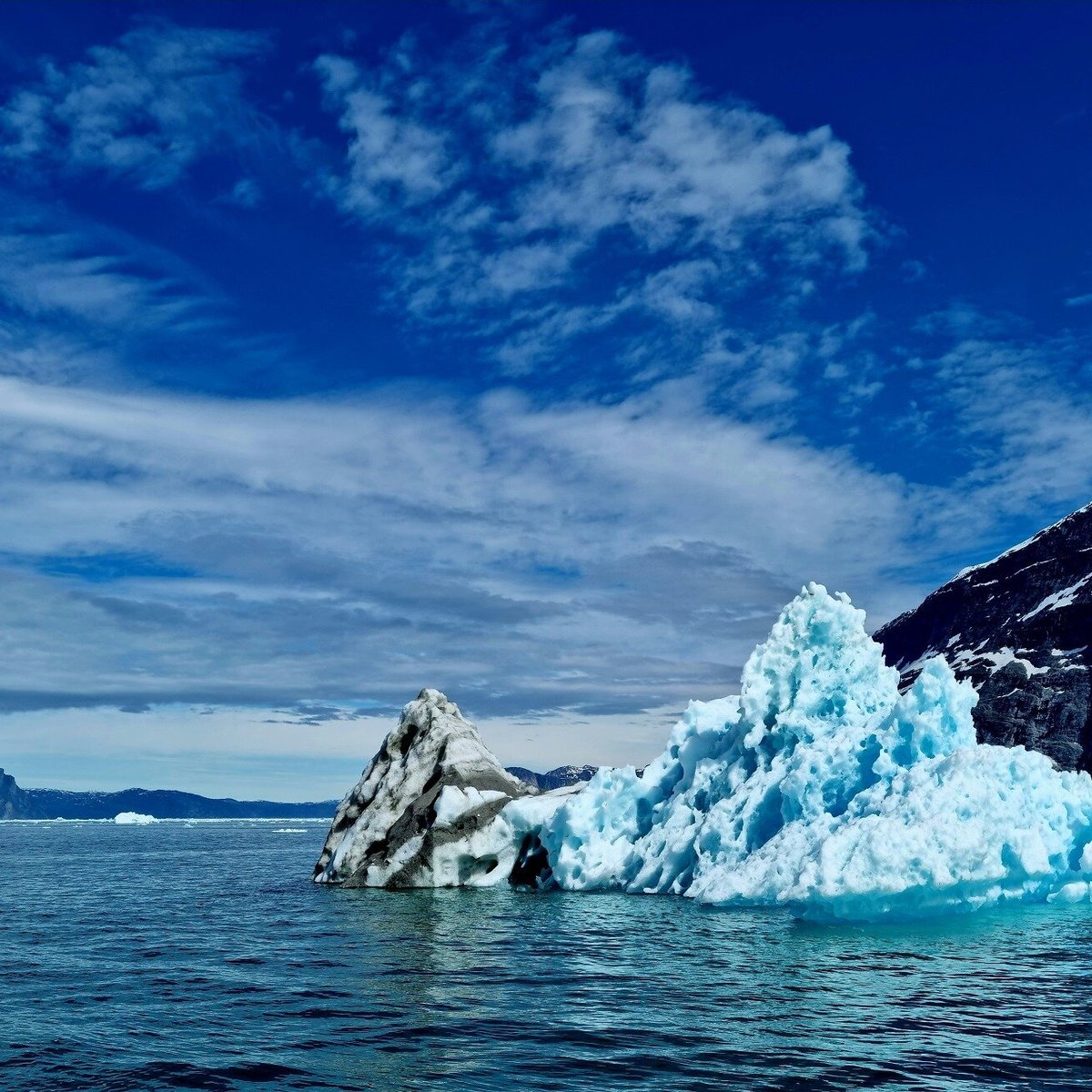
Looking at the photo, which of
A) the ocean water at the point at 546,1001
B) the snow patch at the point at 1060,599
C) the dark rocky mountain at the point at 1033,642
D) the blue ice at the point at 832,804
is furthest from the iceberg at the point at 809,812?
the snow patch at the point at 1060,599

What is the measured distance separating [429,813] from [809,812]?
17.2m

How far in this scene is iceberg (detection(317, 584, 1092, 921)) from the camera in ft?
93.1

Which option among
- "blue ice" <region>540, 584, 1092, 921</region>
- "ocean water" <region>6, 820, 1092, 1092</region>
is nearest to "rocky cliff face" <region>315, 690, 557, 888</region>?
"blue ice" <region>540, 584, 1092, 921</region>

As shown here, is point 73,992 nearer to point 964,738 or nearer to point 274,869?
point 964,738

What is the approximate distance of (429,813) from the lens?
44.3m

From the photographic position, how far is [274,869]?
62.4 meters

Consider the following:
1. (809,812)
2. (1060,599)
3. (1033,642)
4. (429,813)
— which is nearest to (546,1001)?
(809,812)

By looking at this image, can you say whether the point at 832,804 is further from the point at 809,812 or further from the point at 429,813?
the point at 429,813

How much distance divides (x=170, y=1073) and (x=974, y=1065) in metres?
11.5

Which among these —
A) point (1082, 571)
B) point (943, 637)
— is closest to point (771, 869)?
point (1082, 571)

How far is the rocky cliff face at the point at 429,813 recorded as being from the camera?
4341cm

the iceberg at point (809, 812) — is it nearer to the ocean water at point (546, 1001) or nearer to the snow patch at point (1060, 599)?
the ocean water at point (546, 1001)

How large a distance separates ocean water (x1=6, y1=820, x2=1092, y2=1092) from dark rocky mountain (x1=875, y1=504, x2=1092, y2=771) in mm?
111624

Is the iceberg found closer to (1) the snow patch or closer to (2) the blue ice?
(2) the blue ice
